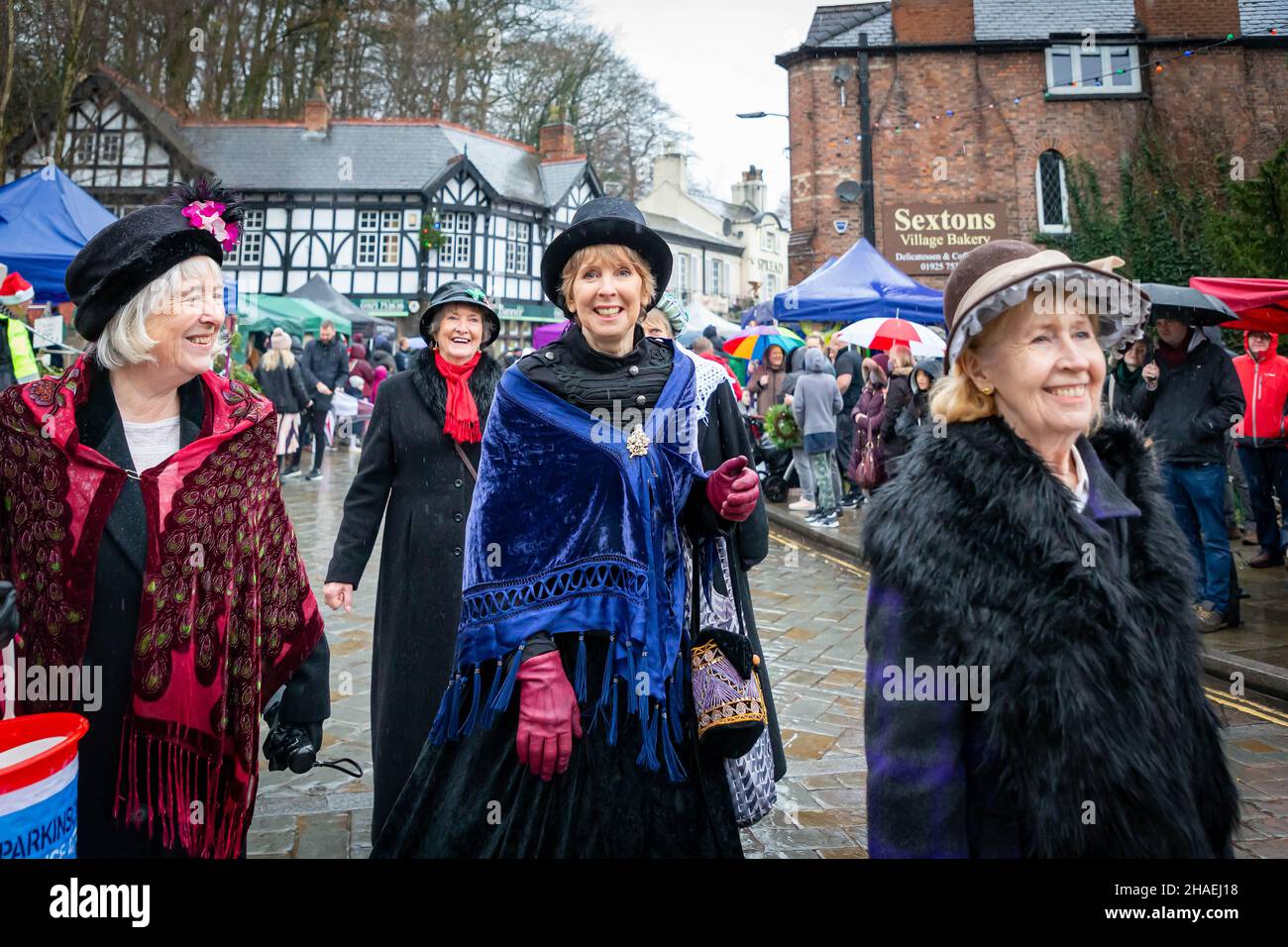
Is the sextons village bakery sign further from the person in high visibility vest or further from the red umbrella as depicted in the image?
the person in high visibility vest

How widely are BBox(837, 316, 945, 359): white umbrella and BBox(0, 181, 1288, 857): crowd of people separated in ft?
31.2

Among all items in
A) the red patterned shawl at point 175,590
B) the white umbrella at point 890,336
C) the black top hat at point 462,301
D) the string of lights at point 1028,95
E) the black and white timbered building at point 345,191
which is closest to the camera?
the red patterned shawl at point 175,590

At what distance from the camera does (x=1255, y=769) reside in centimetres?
411

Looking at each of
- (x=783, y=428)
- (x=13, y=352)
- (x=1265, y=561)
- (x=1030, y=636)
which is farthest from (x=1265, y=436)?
(x=13, y=352)

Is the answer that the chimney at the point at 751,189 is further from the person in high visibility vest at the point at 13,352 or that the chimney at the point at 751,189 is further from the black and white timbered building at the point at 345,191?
the person in high visibility vest at the point at 13,352

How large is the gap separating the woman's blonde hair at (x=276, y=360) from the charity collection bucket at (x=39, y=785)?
41.0ft

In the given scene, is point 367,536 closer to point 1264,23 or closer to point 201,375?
point 201,375

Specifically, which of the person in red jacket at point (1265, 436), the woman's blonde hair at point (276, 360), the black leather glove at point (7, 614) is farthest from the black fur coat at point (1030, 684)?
the woman's blonde hair at point (276, 360)

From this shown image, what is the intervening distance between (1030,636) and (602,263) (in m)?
1.53

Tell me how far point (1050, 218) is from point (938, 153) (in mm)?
3375

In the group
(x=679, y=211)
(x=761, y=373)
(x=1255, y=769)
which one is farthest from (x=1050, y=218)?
(x=679, y=211)

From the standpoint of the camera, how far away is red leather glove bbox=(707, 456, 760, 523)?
2.30 m

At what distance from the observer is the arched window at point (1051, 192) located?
23.2 m
